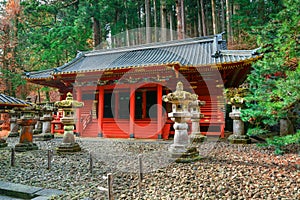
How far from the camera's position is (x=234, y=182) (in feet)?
12.5

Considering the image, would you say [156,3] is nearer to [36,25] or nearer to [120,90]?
[36,25]

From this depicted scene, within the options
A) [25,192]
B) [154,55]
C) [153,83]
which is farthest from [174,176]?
[154,55]

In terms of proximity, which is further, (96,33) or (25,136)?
(96,33)

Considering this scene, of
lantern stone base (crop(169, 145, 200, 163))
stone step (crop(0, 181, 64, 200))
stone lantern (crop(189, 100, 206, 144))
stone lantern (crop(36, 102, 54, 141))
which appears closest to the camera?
stone step (crop(0, 181, 64, 200))

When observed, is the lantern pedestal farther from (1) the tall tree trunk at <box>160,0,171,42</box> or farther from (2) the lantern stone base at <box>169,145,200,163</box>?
(1) the tall tree trunk at <box>160,0,171,42</box>

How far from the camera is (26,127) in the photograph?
802 cm

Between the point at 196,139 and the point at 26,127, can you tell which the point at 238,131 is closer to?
the point at 196,139

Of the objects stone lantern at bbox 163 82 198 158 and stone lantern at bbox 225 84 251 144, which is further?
stone lantern at bbox 225 84 251 144

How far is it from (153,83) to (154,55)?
8.57 feet

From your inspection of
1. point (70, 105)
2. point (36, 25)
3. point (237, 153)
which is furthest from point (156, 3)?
point (237, 153)

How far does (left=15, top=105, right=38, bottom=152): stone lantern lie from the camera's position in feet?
25.8

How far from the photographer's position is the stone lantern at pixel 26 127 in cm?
786

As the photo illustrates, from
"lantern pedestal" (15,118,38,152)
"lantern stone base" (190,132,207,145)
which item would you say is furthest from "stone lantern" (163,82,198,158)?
"lantern pedestal" (15,118,38,152)

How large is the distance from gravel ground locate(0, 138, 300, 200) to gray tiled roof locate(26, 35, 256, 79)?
5.57 metres
